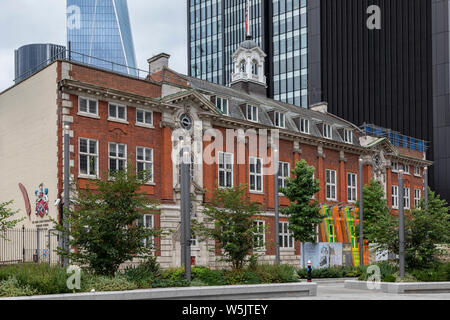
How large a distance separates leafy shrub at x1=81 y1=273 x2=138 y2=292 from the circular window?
65.0ft

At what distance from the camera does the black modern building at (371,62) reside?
73.0m

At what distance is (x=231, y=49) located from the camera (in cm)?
10806

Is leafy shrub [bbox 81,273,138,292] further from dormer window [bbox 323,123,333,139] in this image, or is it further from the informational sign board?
dormer window [bbox 323,123,333,139]

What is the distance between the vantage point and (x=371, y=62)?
260 ft

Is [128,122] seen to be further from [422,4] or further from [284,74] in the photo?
[284,74]

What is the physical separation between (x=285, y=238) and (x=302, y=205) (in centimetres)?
571

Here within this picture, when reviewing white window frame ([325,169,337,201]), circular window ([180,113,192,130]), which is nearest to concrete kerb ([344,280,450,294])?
circular window ([180,113,192,130])

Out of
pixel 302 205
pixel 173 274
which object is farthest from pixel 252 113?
pixel 173 274

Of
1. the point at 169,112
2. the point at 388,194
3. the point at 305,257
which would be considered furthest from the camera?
the point at 388,194

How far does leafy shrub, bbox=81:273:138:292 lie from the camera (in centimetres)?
2112

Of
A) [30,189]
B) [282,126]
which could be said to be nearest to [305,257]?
[282,126]

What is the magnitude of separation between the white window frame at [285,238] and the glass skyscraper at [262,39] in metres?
42.7

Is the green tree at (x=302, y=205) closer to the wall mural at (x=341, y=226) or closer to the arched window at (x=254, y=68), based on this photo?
the wall mural at (x=341, y=226)

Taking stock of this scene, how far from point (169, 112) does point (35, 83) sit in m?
8.56
